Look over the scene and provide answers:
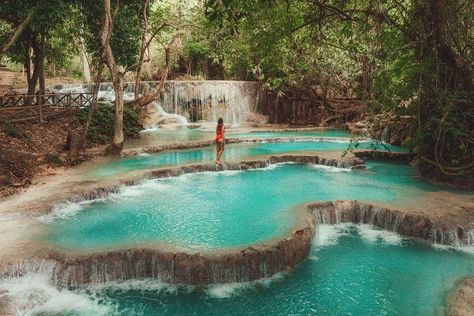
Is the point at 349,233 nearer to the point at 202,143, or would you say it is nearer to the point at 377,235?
the point at 377,235

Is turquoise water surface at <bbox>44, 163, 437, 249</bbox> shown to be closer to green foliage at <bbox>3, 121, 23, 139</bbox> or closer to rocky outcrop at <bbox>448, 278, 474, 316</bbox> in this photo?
rocky outcrop at <bbox>448, 278, 474, 316</bbox>

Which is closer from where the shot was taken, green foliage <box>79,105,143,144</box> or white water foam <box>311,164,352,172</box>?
white water foam <box>311,164,352,172</box>

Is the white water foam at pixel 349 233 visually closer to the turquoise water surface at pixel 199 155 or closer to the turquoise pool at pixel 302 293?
the turquoise pool at pixel 302 293

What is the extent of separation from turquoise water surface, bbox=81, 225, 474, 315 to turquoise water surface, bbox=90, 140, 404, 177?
181 inches

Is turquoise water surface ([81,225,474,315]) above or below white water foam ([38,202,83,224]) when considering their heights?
below

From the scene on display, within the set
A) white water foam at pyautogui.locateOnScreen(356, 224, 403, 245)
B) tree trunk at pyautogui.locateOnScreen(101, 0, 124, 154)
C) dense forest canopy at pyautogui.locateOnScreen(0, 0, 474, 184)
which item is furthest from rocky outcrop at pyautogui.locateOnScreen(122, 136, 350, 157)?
white water foam at pyautogui.locateOnScreen(356, 224, 403, 245)

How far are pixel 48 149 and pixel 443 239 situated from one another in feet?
40.0

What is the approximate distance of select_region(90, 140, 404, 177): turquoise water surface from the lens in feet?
44.2

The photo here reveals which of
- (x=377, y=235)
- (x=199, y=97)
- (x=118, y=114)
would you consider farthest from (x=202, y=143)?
(x=377, y=235)

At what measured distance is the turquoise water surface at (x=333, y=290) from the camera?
20.1 ft

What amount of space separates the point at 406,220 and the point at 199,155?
901 cm

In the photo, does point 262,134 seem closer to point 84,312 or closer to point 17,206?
point 17,206

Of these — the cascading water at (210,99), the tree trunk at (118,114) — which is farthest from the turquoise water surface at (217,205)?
the cascading water at (210,99)

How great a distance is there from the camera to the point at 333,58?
22422mm
